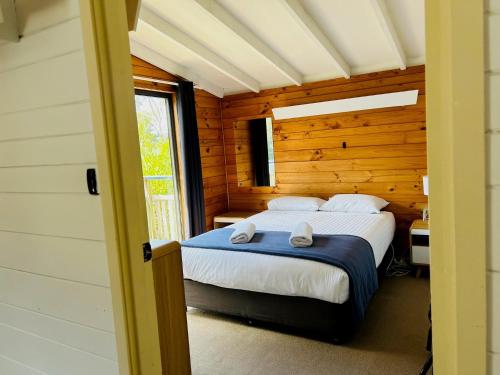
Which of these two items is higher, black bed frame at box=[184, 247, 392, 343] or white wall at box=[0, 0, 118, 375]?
white wall at box=[0, 0, 118, 375]

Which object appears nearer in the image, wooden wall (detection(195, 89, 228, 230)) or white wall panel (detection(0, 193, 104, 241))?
white wall panel (detection(0, 193, 104, 241))

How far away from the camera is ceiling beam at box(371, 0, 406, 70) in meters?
2.66

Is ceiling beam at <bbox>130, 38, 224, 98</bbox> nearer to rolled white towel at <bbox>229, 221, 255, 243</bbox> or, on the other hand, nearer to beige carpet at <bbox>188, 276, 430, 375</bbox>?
rolled white towel at <bbox>229, 221, 255, 243</bbox>

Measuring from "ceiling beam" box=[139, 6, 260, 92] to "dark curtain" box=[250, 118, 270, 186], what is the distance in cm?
65

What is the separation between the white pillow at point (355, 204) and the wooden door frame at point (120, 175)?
3.16m

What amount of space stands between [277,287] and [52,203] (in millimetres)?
1686

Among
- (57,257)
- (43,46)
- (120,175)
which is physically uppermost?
(43,46)

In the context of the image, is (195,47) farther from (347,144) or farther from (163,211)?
(347,144)

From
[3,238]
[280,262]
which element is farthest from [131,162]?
[280,262]

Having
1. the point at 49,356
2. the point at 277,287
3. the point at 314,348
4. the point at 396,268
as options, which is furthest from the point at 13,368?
the point at 396,268

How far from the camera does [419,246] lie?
147 inches

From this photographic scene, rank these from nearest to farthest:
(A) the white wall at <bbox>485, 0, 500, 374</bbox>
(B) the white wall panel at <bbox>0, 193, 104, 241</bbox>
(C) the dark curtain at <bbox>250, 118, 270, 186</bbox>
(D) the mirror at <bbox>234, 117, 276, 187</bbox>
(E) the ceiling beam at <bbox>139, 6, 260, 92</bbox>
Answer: (A) the white wall at <bbox>485, 0, 500, 374</bbox> → (B) the white wall panel at <bbox>0, 193, 104, 241</bbox> → (E) the ceiling beam at <bbox>139, 6, 260, 92</bbox> → (D) the mirror at <bbox>234, 117, 276, 187</bbox> → (C) the dark curtain at <bbox>250, 118, 270, 186</bbox>

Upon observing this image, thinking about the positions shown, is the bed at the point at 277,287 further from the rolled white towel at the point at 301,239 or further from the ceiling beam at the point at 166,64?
the ceiling beam at the point at 166,64

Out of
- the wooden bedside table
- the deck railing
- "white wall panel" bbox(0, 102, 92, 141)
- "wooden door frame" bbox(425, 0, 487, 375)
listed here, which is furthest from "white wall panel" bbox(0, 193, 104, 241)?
the wooden bedside table
